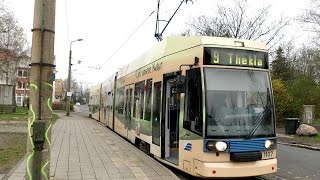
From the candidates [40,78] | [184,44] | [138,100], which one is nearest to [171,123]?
[184,44]

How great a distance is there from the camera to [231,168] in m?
8.73

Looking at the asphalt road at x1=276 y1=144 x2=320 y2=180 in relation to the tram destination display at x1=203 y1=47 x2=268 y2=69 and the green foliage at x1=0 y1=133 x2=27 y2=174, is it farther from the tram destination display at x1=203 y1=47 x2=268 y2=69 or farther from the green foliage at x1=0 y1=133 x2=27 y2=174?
the green foliage at x1=0 y1=133 x2=27 y2=174

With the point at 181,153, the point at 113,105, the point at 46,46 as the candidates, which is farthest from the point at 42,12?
the point at 113,105

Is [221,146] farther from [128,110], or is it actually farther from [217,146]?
[128,110]

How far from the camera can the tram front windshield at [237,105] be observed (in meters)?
8.92

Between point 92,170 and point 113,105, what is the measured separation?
1351cm

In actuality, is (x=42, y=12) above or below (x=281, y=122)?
above

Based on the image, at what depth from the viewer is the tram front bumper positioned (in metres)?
8.63

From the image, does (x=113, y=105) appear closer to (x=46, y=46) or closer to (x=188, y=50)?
(x=188, y=50)

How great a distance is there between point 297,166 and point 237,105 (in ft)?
15.5

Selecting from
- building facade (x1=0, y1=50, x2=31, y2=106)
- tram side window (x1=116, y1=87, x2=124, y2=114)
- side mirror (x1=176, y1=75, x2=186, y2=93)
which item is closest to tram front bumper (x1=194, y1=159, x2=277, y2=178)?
side mirror (x1=176, y1=75, x2=186, y2=93)

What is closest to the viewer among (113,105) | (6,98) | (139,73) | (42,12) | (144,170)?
(42,12)

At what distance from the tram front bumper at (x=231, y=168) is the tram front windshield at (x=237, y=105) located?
0.57 metres

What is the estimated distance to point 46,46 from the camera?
21.7ft
